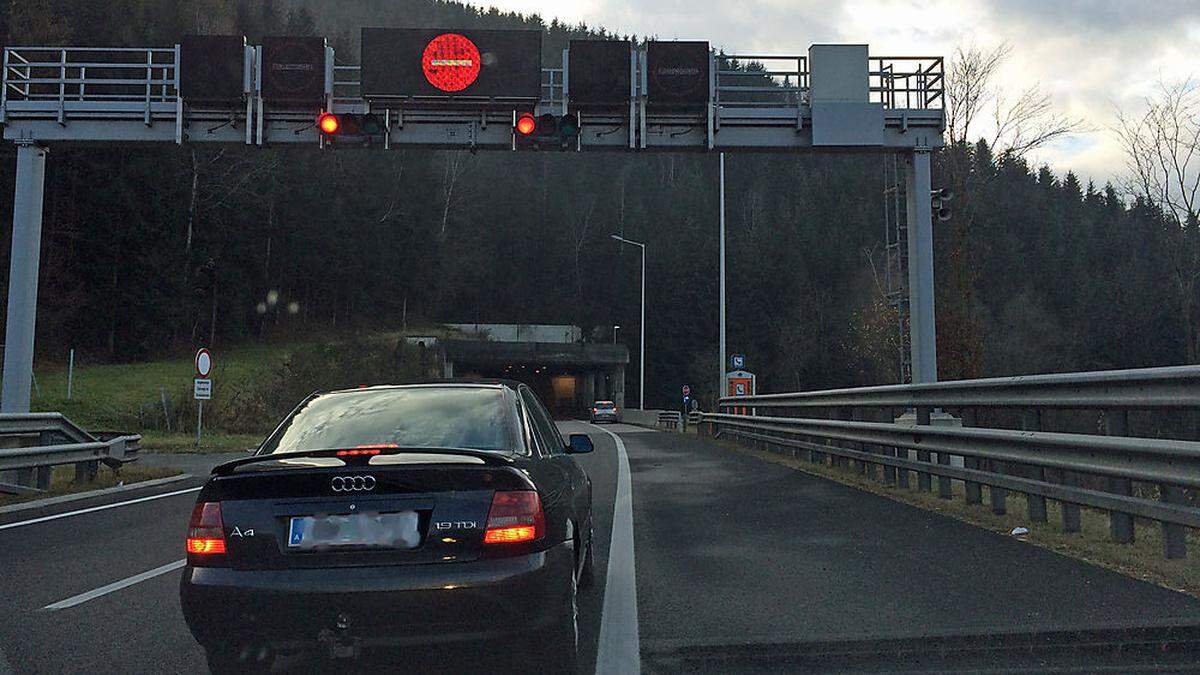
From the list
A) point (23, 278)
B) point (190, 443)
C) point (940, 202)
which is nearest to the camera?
point (23, 278)

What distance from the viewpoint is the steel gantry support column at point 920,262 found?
18406 mm

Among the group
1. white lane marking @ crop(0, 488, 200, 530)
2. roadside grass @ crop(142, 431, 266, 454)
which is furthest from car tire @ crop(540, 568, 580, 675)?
roadside grass @ crop(142, 431, 266, 454)

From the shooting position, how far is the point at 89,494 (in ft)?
40.9

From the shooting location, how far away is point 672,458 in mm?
18438

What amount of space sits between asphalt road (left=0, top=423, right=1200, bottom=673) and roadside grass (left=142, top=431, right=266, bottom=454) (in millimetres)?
13944

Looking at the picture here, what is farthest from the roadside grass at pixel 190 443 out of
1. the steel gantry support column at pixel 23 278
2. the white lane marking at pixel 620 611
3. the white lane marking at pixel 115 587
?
the white lane marking at pixel 620 611

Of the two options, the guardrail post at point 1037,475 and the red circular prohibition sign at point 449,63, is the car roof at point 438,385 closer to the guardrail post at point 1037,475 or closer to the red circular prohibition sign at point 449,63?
the guardrail post at point 1037,475

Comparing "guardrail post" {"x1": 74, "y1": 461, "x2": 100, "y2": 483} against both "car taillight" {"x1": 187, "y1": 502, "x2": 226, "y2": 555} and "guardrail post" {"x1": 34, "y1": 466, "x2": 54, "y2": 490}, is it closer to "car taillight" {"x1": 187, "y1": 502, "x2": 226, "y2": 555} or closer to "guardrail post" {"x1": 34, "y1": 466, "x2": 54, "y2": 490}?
"guardrail post" {"x1": 34, "y1": 466, "x2": 54, "y2": 490}

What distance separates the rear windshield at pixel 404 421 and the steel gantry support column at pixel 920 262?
14.9m

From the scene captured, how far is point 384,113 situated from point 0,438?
875cm

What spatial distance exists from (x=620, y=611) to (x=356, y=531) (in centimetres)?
204

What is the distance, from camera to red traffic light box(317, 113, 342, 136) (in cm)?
1759

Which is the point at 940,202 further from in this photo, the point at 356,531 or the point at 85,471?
the point at 356,531

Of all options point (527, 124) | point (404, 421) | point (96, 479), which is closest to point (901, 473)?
point (404, 421)
